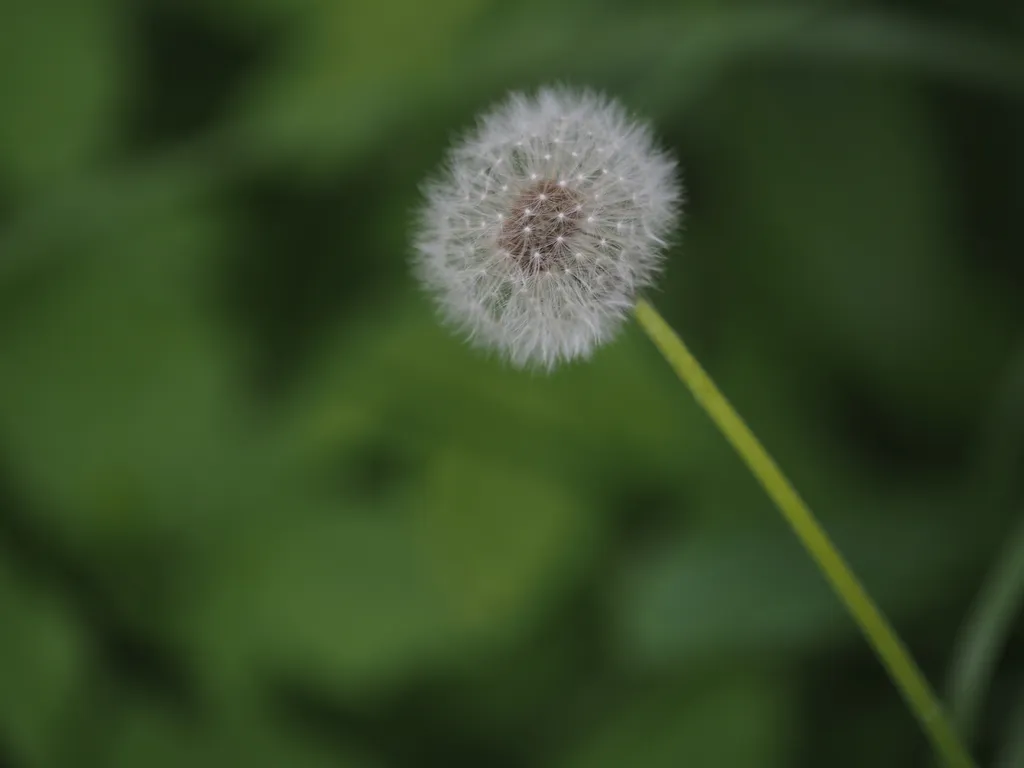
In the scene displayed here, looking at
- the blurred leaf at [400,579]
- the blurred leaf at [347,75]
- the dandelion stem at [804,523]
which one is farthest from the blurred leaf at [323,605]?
the dandelion stem at [804,523]

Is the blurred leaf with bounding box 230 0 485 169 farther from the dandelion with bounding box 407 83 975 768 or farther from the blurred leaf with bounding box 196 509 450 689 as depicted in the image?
the dandelion with bounding box 407 83 975 768

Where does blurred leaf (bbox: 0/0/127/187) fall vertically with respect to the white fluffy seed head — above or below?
above

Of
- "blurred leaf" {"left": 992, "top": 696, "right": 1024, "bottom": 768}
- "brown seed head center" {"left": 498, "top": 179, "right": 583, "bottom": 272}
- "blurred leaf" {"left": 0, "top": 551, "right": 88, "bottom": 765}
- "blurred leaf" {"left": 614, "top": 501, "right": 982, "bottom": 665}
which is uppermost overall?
"blurred leaf" {"left": 0, "top": 551, "right": 88, "bottom": 765}

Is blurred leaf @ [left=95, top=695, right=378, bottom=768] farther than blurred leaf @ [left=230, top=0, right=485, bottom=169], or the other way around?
blurred leaf @ [left=230, top=0, right=485, bottom=169]

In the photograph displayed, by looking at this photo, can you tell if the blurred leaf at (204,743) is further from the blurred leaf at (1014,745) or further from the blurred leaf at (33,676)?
the blurred leaf at (1014,745)

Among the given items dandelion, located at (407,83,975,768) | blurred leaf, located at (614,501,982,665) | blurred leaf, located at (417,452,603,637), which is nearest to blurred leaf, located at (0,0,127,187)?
blurred leaf, located at (417,452,603,637)

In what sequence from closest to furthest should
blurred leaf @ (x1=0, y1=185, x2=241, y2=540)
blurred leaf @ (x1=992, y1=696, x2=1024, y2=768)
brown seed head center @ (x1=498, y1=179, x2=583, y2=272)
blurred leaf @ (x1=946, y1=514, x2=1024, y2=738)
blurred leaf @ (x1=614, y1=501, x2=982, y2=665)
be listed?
brown seed head center @ (x1=498, y1=179, x2=583, y2=272) < blurred leaf @ (x1=946, y1=514, x2=1024, y2=738) < blurred leaf @ (x1=992, y1=696, x2=1024, y2=768) < blurred leaf @ (x1=614, y1=501, x2=982, y2=665) < blurred leaf @ (x1=0, y1=185, x2=241, y2=540)
